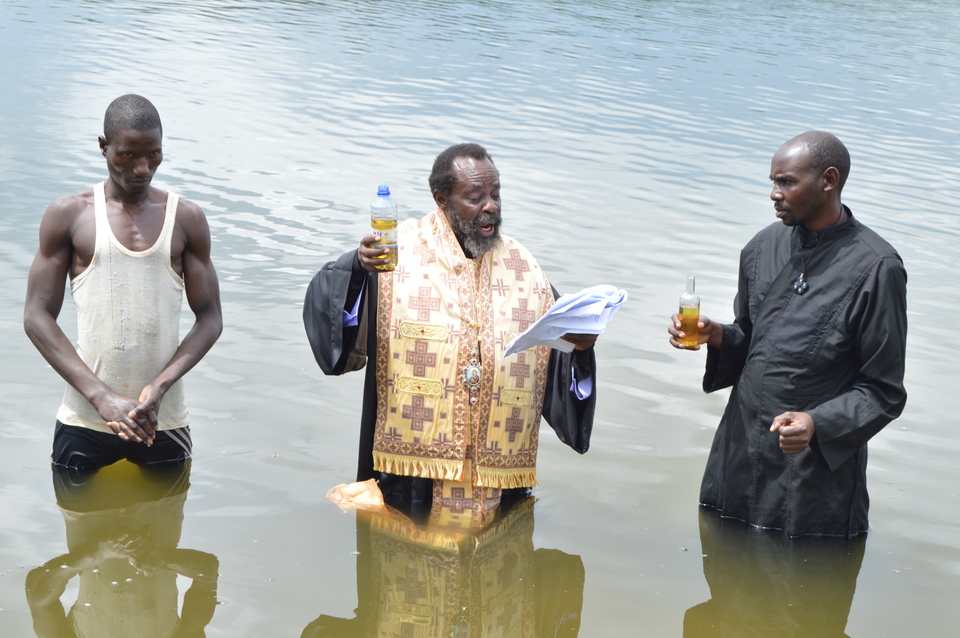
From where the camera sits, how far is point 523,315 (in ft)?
16.9

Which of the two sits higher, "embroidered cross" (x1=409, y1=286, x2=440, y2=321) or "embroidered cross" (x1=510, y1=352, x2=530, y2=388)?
"embroidered cross" (x1=409, y1=286, x2=440, y2=321)

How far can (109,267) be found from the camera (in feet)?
16.1

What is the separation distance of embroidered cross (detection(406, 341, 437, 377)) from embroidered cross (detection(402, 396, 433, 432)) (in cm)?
13

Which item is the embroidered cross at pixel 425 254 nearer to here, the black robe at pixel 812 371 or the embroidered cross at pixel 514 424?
the embroidered cross at pixel 514 424

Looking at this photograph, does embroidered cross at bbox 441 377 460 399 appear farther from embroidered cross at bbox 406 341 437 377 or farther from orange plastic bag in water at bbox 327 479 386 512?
orange plastic bag in water at bbox 327 479 386 512

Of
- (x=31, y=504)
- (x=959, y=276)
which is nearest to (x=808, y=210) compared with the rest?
(x=31, y=504)

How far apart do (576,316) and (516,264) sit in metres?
0.73

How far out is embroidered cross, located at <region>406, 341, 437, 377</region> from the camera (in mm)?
5066

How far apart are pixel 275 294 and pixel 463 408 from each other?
4.05m

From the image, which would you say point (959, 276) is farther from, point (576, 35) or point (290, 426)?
point (576, 35)

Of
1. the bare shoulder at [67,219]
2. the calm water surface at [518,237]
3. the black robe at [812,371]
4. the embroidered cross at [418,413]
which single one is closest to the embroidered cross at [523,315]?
the embroidered cross at [418,413]

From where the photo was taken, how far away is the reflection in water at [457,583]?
4.68 meters

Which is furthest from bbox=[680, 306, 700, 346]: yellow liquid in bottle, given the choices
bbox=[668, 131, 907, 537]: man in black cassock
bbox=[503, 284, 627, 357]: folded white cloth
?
bbox=[503, 284, 627, 357]: folded white cloth

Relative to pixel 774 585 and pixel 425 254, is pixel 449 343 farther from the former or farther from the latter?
pixel 774 585
